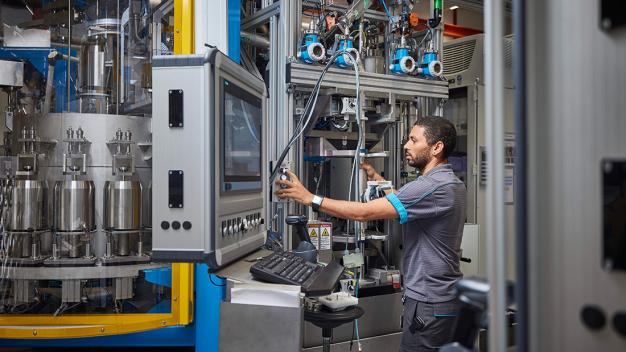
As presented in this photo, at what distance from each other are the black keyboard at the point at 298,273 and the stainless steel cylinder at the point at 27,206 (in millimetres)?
1326

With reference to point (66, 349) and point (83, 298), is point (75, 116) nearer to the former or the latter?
point (83, 298)

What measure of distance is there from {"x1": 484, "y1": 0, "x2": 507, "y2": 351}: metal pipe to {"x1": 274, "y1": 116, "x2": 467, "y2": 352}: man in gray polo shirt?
1.49 meters

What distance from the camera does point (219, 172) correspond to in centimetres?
153

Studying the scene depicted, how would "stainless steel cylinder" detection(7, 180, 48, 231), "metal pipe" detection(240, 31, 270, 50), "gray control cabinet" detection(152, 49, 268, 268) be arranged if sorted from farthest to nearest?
"metal pipe" detection(240, 31, 270, 50) → "stainless steel cylinder" detection(7, 180, 48, 231) → "gray control cabinet" detection(152, 49, 268, 268)

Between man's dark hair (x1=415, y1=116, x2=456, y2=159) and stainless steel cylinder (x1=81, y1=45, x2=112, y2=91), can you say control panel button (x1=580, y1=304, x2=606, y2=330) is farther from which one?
stainless steel cylinder (x1=81, y1=45, x2=112, y2=91)

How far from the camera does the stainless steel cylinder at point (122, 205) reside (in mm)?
2322

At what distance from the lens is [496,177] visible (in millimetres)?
608

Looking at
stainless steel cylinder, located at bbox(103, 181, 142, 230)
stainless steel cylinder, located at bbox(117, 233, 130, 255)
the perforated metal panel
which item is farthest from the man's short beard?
the perforated metal panel

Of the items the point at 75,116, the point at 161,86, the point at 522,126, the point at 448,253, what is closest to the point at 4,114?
the point at 75,116

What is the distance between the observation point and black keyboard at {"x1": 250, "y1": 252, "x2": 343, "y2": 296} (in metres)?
1.50

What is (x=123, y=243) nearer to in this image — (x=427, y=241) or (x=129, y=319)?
(x=129, y=319)

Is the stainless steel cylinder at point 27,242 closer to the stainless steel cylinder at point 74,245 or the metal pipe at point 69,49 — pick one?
the stainless steel cylinder at point 74,245

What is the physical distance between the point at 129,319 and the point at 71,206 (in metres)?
0.68

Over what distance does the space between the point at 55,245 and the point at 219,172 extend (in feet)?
4.20
